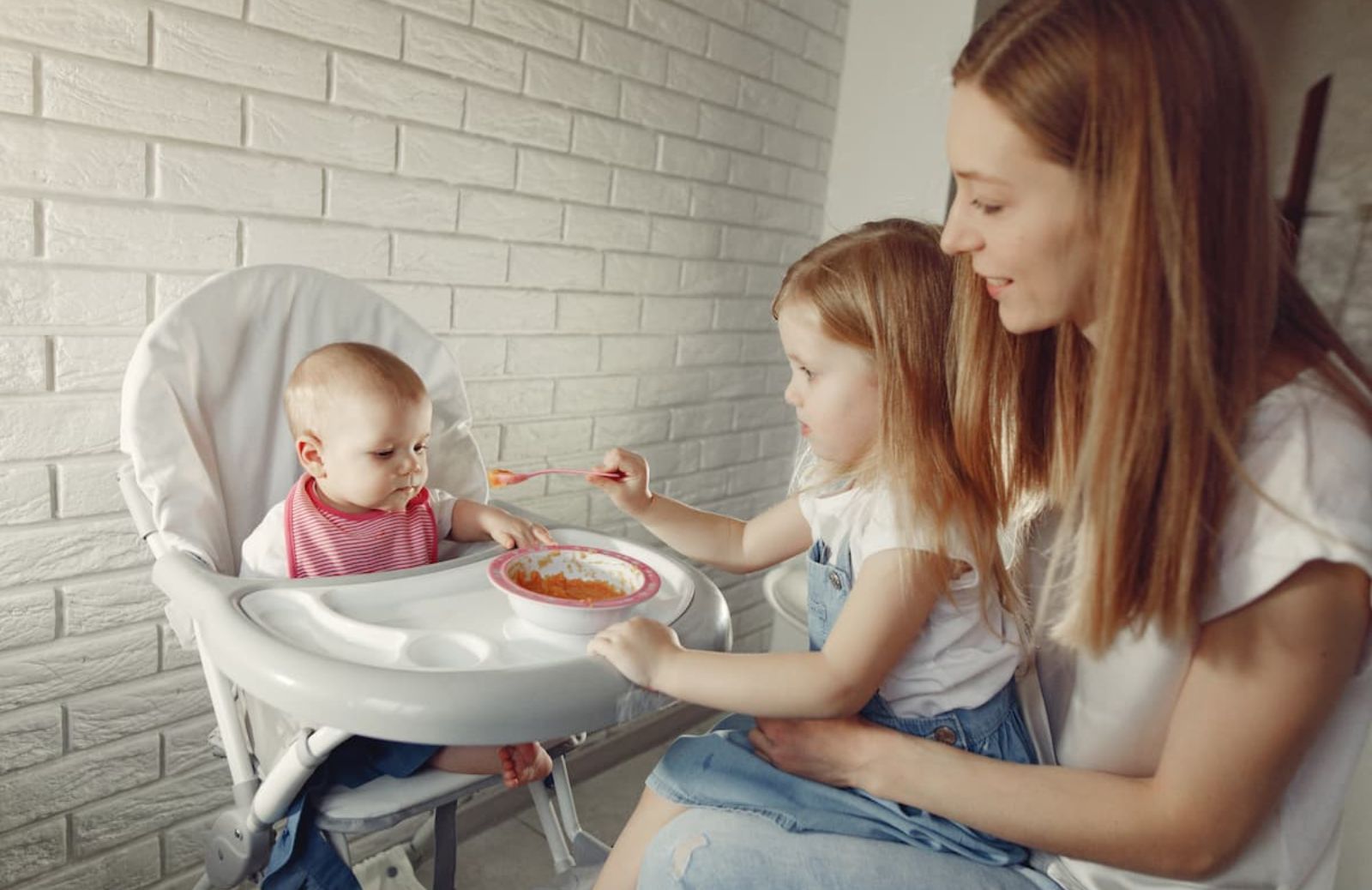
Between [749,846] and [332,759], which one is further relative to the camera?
[332,759]

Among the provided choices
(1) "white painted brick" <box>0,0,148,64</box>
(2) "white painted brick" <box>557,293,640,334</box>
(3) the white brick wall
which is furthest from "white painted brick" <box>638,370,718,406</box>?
(1) "white painted brick" <box>0,0,148,64</box>

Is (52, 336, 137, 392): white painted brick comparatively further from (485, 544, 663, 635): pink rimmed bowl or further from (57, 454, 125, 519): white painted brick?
(485, 544, 663, 635): pink rimmed bowl

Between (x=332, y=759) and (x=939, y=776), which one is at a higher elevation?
(x=939, y=776)

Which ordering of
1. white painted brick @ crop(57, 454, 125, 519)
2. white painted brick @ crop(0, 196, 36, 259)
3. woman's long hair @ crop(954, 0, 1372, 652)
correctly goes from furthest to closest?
1. white painted brick @ crop(57, 454, 125, 519)
2. white painted brick @ crop(0, 196, 36, 259)
3. woman's long hair @ crop(954, 0, 1372, 652)

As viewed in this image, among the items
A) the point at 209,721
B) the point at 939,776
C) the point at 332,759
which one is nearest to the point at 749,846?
the point at 939,776

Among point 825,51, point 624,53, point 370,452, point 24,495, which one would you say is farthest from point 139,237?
point 825,51

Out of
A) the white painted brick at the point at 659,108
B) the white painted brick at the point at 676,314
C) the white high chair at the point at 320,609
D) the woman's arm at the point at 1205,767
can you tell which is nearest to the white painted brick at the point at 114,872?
the white high chair at the point at 320,609

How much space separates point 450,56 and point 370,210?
28cm

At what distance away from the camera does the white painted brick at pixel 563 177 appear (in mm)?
1698

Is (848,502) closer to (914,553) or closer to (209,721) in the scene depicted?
(914,553)

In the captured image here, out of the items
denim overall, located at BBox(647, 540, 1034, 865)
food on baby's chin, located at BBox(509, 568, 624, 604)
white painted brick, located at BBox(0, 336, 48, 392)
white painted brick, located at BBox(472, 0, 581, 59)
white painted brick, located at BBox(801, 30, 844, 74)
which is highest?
white painted brick, located at BBox(801, 30, 844, 74)

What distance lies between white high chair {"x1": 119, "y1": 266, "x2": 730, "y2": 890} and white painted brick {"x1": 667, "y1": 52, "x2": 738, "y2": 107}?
0.96 metres

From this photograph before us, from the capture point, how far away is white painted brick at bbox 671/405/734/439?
2.16 metres

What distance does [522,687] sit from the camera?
2.60 feet
